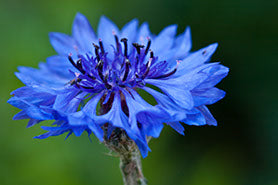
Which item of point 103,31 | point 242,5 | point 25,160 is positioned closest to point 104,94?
point 103,31

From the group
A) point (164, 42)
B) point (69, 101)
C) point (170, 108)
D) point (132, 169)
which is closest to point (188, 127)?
point (164, 42)

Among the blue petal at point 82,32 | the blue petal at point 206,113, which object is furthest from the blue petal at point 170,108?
the blue petal at point 82,32

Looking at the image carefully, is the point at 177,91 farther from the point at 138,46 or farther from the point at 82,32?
the point at 82,32

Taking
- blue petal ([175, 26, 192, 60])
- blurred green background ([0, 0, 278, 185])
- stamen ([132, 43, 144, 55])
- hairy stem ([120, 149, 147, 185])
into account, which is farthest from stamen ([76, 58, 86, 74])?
blurred green background ([0, 0, 278, 185])

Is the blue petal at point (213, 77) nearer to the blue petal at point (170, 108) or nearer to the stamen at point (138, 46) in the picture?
the blue petal at point (170, 108)

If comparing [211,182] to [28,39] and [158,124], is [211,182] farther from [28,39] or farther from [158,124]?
[28,39]

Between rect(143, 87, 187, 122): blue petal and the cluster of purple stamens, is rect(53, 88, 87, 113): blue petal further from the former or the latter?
rect(143, 87, 187, 122): blue petal
